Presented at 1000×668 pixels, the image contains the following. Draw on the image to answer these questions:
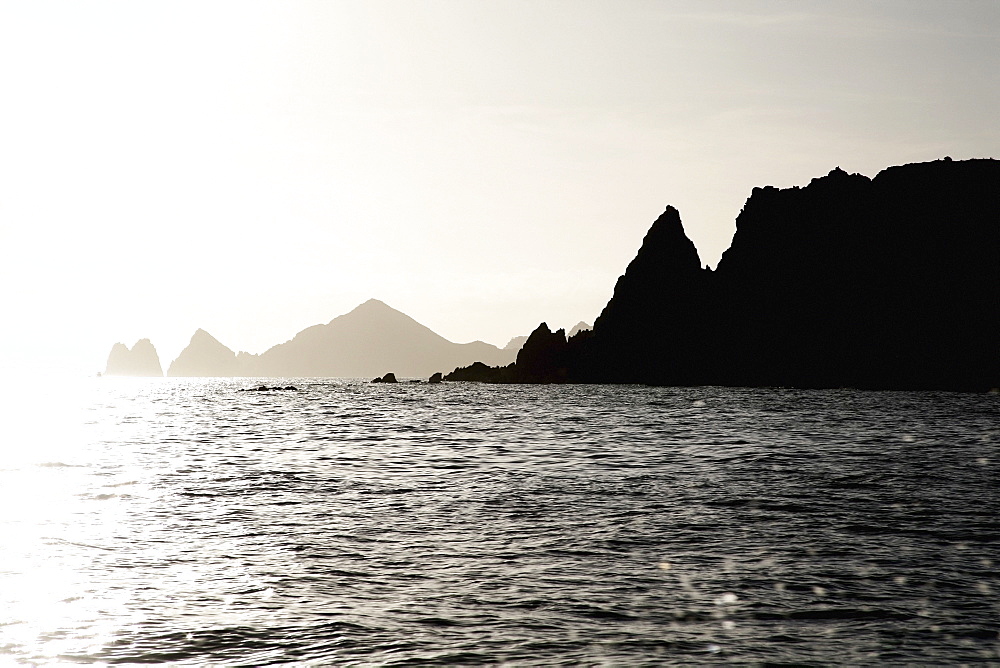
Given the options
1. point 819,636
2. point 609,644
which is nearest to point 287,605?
point 609,644

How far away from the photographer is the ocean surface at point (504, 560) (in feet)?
40.5

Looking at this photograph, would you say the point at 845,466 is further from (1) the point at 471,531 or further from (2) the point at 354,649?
(2) the point at 354,649

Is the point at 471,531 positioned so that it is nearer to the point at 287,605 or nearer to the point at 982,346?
the point at 287,605

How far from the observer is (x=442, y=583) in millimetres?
15867

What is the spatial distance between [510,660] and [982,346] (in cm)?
21077

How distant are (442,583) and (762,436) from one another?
4063 centimetres

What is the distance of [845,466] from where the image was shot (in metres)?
35.8

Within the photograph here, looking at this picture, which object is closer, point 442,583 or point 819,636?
point 819,636

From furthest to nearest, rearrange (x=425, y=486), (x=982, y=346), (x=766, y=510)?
(x=982, y=346)
(x=425, y=486)
(x=766, y=510)

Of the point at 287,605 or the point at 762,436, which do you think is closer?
the point at 287,605

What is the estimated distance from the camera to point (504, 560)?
17688 mm

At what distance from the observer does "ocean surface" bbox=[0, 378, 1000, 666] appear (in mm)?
12344

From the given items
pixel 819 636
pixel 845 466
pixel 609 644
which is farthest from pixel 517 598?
pixel 845 466

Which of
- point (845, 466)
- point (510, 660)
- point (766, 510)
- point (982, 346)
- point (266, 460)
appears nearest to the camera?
point (510, 660)
